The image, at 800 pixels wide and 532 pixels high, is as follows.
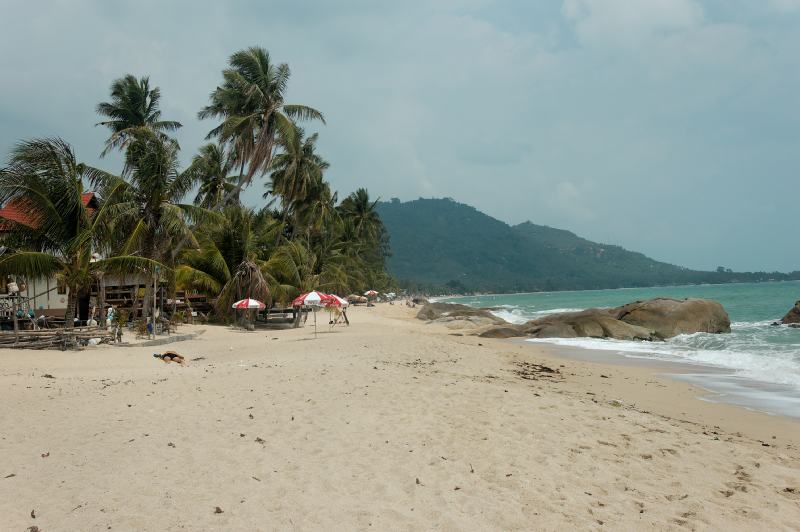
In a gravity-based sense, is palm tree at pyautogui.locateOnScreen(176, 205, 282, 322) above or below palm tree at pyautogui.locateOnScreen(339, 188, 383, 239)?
below

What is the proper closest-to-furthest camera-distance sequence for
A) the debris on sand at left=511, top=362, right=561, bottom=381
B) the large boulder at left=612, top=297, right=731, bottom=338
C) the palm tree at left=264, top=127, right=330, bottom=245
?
the debris on sand at left=511, top=362, right=561, bottom=381 < the large boulder at left=612, top=297, right=731, bottom=338 < the palm tree at left=264, top=127, right=330, bottom=245

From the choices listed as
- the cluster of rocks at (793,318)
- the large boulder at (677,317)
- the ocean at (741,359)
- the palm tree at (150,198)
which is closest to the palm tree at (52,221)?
the palm tree at (150,198)

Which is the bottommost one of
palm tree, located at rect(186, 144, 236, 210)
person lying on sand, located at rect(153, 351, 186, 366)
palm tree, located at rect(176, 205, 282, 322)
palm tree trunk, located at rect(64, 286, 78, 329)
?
person lying on sand, located at rect(153, 351, 186, 366)

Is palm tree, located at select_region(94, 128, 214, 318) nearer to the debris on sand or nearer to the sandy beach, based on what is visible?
the sandy beach

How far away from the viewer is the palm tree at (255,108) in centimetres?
2888

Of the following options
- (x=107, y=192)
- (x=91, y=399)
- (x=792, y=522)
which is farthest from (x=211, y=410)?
(x=107, y=192)

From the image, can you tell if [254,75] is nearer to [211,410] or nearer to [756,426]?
[211,410]

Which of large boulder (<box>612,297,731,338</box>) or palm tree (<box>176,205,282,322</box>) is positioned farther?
large boulder (<box>612,297,731,338</box>)

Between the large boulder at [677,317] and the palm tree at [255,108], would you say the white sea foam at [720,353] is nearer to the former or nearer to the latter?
the large boulder at [677,317]

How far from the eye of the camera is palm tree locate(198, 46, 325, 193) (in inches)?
1137

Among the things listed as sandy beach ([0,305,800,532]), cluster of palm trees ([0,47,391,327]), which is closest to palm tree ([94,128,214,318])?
cluster of palm trees ([0,47,391,327])

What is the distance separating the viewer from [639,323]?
26672 millimetres

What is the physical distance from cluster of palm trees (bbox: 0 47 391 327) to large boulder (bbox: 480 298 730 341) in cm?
1311

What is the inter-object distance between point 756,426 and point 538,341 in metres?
14.9
